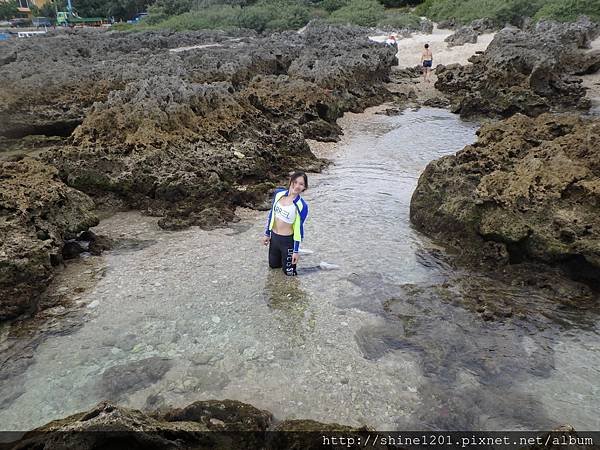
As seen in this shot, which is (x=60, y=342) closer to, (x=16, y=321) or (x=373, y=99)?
(x=16, y=321)

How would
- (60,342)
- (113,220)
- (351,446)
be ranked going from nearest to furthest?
(351,446)
(60,342)
(113,220)

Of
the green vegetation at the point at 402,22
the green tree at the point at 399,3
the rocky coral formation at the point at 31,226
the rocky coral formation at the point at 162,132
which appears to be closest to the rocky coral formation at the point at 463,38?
the green vegetation at the point at 402,22

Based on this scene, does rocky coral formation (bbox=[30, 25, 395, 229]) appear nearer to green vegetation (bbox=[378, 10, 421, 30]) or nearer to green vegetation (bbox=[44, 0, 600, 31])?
green vegetation (bbox=[44, 0, 600, 31])

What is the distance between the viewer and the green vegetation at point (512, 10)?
31.2 m

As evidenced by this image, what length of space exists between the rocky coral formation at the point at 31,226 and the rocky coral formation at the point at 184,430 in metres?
2.42

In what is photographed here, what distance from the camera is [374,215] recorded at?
8.97m

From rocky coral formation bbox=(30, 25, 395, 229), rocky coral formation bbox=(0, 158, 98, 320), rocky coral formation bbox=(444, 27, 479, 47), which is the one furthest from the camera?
rocky coral formation bbox=(444, 27, 479, 47)

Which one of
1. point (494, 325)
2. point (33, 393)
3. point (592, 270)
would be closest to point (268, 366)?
point (33, 393)

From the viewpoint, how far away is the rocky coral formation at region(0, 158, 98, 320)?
5605 mm

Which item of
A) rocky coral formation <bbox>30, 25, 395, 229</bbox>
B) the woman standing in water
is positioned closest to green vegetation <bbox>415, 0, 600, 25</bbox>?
rocky coral formation <bbox>30, 25, 395, 229</bbox>

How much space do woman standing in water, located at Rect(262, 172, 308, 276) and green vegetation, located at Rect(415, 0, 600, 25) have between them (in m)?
33.1

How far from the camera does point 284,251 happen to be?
6.67 m

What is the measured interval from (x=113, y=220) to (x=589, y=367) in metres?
7.68

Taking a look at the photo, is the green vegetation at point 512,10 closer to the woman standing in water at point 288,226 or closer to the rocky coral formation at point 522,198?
the rocky coral formation at point 522,198
